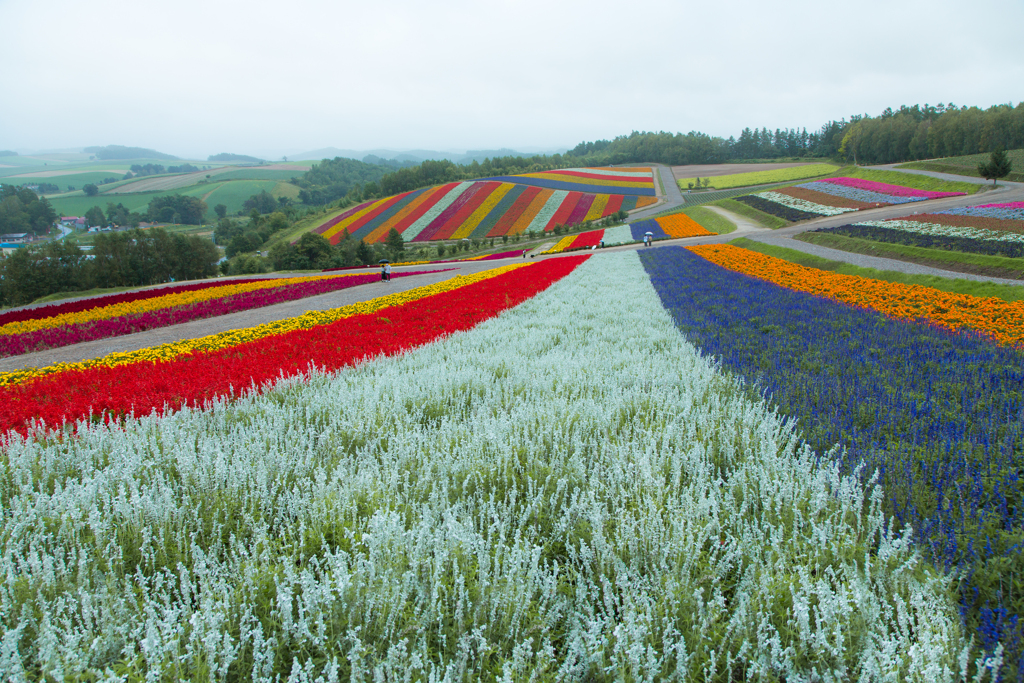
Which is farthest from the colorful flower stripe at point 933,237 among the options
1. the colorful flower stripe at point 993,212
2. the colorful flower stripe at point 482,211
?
the colorful flower stripe at point 482,211

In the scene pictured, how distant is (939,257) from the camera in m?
20.1

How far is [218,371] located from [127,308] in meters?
16.9

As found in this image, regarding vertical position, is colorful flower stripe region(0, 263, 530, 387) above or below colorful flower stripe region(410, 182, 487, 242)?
below

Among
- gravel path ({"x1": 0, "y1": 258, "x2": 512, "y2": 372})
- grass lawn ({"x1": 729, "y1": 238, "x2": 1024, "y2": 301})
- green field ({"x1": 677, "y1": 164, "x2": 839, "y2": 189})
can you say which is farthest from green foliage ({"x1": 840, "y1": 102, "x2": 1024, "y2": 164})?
gravel path ({"x1": 0, "y1": 258, "x2": 512, "y2": 372})

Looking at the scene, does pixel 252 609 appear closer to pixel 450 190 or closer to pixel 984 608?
pixel 984 608

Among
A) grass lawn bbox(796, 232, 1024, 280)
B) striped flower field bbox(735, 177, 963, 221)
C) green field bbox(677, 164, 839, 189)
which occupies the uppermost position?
green field bbox(677, 164, 839, 189)

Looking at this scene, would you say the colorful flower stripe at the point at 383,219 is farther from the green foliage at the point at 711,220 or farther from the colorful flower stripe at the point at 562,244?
the green foliage at the point at 711,220

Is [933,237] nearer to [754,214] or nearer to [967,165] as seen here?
[754,214]

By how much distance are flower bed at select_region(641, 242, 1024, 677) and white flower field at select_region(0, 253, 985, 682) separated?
0.69ft

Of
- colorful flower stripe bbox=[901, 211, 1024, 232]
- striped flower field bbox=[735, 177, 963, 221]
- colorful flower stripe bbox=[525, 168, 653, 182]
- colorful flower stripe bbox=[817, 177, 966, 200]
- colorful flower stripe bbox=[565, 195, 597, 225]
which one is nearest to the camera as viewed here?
colorful flower stripe bbox=[901, 211, 1024, 232]

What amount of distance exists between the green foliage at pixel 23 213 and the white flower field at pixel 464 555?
108 meters

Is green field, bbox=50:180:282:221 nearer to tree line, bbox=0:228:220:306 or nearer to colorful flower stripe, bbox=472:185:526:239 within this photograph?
colorful flower stripe, bbox=472:185:526:239

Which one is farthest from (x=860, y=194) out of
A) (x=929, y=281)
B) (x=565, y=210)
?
(x=929, y=281)

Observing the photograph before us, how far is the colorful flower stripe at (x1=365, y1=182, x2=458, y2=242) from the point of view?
2549 inches
